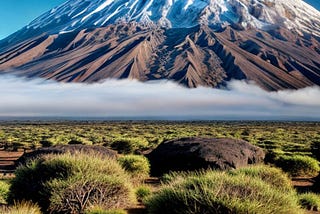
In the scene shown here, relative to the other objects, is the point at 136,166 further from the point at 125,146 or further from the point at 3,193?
the point at 125,146

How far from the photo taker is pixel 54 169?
12312mm

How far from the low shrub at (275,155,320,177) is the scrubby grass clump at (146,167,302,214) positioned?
1137 cm

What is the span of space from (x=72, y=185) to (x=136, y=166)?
839cm

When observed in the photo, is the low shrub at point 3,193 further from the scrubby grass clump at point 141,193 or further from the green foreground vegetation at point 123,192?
the scrubby grass clump at point 141,193

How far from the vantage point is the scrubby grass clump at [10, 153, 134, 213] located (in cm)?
1127

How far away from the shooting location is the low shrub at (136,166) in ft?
63.2

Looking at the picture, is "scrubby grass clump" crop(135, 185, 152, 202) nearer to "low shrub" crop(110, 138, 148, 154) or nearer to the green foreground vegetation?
the green foreground vegetation

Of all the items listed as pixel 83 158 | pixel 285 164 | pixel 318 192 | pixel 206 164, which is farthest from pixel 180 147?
pixel 83 158

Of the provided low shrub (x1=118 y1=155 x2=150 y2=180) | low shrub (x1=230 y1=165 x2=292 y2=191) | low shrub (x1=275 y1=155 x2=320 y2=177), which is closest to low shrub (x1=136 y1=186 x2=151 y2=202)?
low shrub (x1=230 y1=165 x2=292 y2=191)

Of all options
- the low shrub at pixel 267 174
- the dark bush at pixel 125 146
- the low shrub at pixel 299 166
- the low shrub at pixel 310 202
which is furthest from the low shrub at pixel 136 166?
the dark bush at pixel 125 146

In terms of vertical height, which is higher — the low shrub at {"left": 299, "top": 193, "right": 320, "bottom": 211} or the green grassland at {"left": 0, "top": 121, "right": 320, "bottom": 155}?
the green grassland at {"left": 0, "top": 121, "right": 320, "bottom": 155}

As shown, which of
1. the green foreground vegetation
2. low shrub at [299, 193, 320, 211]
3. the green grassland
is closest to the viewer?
the green foreground vegetation

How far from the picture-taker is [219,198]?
8.84 metres

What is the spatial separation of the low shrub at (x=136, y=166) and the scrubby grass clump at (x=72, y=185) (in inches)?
255
